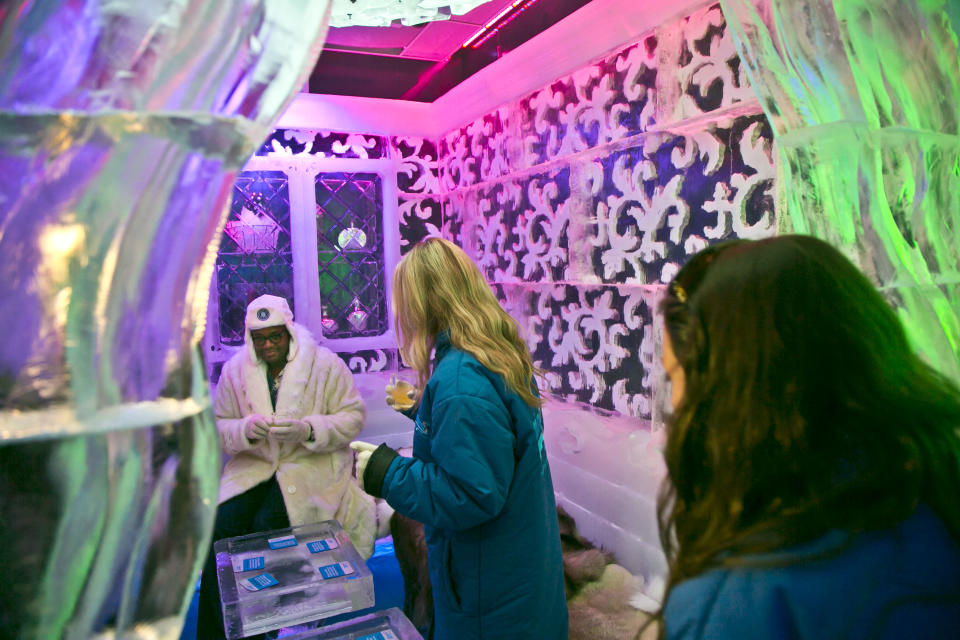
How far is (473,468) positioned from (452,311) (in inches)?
15.6

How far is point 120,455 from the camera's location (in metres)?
0.50

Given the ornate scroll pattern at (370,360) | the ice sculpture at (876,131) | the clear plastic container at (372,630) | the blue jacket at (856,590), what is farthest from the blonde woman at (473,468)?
the ornate scroll pattern at (370,360)

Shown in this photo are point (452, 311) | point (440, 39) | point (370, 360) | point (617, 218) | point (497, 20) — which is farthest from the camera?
point (370, 360)

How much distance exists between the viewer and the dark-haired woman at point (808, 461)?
0.58 m

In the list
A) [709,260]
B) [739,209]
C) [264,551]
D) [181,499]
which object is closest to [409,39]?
[739,209]

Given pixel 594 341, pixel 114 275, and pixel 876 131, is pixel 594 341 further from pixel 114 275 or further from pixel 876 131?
pixel 114 275

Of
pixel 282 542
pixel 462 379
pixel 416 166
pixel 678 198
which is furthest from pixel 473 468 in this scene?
pixel 416 166

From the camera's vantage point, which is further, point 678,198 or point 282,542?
point 678,198

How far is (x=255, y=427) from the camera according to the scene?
287 centimetres

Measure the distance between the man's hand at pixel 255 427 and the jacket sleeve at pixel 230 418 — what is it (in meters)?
0.03

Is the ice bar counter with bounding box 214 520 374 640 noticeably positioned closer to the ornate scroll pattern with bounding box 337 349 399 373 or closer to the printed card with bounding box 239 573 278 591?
the printed card with bounding box 239 573 278 591

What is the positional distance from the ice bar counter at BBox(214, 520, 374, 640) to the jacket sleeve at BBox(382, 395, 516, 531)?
0.40m

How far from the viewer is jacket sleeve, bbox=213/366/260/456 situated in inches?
115

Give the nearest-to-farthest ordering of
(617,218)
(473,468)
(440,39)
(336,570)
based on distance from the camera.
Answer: (473,468) < (336,570) < (617,218) < (440,39)
